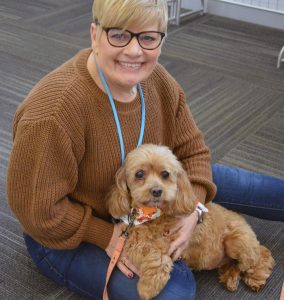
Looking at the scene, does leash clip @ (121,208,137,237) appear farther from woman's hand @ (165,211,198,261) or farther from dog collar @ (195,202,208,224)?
dog collar @ (195,202,208,224)

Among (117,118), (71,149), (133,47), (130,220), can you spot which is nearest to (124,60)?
(133,47)

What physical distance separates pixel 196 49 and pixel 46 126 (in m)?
2.98

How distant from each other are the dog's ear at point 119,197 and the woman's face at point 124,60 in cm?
28

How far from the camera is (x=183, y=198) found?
59.3 inches

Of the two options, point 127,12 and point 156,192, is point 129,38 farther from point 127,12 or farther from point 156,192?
point 156,192

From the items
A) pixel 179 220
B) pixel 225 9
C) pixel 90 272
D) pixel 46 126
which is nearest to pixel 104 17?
pixel 46 126

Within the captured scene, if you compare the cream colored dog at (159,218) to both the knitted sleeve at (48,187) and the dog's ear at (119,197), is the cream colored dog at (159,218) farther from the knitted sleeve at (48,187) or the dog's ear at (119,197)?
the knitted sleeve at (48,187)

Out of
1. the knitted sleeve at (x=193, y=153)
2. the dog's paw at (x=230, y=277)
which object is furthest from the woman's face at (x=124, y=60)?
the dog's paw at (x=230, y=277)

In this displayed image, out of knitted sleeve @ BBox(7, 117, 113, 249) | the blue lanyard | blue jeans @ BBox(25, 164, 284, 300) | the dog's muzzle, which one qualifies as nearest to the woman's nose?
the blue lanyard

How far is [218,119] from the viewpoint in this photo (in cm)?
304

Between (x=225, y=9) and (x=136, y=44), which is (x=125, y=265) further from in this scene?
(x=225, y=9)

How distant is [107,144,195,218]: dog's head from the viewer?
56.7 inches

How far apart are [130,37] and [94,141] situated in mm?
336

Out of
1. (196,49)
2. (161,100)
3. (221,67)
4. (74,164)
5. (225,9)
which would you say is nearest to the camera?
(74,164)
